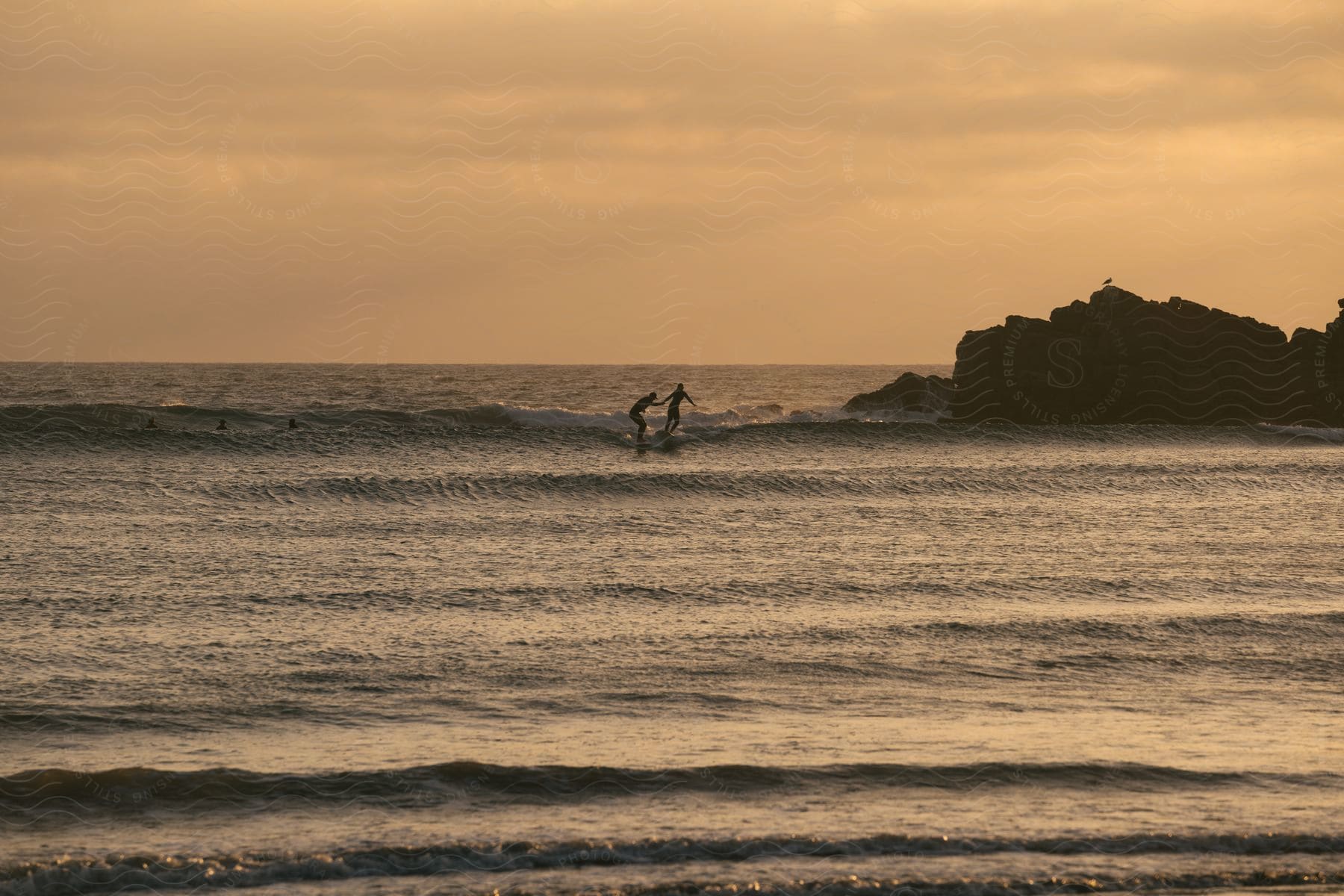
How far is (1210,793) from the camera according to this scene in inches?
327

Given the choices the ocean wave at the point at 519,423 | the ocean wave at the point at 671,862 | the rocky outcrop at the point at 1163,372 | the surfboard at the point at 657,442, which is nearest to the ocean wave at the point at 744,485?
the surfboard at the point at 657,442

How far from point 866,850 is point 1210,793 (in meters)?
2.69

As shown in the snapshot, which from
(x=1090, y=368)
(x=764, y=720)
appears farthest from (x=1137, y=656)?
(x=1090, y=368)

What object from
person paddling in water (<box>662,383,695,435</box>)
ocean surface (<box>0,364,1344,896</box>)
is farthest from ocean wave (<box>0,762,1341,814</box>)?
person paddling in water (<box>662,383,695,435</box>)

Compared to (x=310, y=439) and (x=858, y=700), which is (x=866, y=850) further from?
(x=310, y=439)

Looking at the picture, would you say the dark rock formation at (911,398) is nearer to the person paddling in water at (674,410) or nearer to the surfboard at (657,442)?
the person paddling in water at (674,410)

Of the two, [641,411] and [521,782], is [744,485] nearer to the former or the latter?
[641,411]

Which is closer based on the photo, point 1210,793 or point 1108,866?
point 1108,866

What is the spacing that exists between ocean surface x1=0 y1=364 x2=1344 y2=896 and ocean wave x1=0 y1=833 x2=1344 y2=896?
2 centimetres

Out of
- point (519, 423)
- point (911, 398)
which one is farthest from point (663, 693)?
point (911, 398)

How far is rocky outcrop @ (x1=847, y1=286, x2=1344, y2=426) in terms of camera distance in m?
43.3

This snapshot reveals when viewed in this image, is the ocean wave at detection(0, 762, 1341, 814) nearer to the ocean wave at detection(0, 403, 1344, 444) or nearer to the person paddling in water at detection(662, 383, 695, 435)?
the person paddling in water at detection(662, 383, 695, 435)

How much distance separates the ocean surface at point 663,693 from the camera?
735 centimetres

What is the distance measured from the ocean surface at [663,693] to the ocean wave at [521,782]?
0.03m
